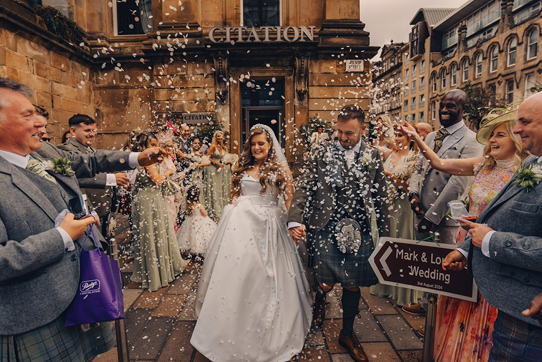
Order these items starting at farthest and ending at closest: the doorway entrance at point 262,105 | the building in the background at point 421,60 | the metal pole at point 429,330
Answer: the building in the background at point 421,60 < the doorway entrance at point 262,105 < the metal pole at point 429,330

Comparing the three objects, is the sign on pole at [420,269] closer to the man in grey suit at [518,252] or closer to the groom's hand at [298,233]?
the man in grey suit at [518,252]

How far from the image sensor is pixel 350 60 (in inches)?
412

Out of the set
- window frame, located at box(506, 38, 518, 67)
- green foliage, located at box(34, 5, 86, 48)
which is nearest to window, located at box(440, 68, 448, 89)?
window frame, located at box(506, 38, 518, 67)

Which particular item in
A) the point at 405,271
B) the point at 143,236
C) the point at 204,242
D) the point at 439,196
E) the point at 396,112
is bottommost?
the point at 204,242

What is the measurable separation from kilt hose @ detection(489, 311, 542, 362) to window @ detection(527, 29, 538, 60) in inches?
1116

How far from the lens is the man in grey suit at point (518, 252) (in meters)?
1.49

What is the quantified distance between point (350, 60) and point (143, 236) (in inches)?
363

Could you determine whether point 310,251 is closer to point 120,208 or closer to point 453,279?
point 453,279

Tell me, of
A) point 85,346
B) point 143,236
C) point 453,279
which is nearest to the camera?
point 85,346

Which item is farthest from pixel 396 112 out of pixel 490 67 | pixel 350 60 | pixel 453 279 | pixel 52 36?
pixel 453 279

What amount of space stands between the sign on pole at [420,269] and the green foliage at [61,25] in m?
10.4

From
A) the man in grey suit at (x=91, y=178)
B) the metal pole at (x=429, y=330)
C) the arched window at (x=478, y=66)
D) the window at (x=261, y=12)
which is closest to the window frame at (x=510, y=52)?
the arched window at (x=478, y=66)

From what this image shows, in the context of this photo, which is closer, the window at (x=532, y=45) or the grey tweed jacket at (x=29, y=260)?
the grey tweed jacket at (x=29, y=260)

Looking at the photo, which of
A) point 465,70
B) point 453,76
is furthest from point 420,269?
point 453,76
